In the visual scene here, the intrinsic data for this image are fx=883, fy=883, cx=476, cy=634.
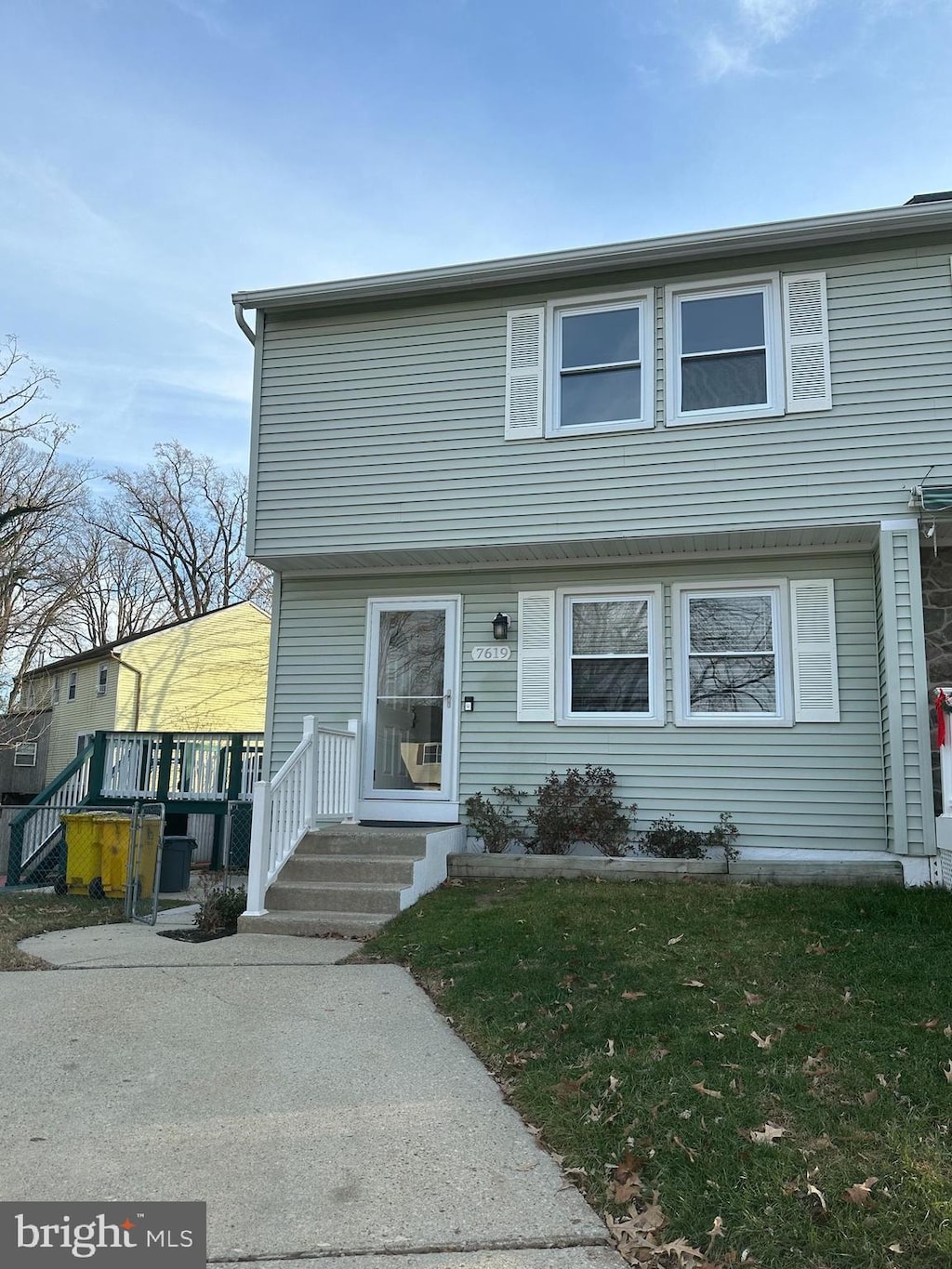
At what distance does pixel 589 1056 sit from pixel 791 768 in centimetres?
499

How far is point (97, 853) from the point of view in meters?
9.41

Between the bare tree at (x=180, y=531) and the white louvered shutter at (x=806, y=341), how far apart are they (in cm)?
2829

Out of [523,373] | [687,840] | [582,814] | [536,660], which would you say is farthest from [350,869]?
[523,373]

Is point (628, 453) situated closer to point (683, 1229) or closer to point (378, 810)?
point (378, 810)

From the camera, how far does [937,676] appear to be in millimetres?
8133

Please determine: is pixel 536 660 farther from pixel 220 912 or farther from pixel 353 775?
pixel 220 912

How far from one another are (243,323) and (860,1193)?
9.40 meters

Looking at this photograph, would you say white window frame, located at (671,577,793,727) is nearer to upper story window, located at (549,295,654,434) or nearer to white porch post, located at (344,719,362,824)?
upper story window, located at (549,295,654,434)

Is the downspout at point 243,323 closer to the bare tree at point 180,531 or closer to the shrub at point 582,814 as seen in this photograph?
the shrub at point 582,814

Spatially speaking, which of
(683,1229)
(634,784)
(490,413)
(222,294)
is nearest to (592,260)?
(490,413)

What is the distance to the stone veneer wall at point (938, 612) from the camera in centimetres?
814

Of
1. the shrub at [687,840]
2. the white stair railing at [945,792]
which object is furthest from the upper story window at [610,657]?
the white stair railing at [945,792]

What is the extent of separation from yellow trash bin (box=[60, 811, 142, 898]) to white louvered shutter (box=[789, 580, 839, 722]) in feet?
22.2

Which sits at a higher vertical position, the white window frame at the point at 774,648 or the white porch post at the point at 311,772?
the white window frame at the point at 774,648
